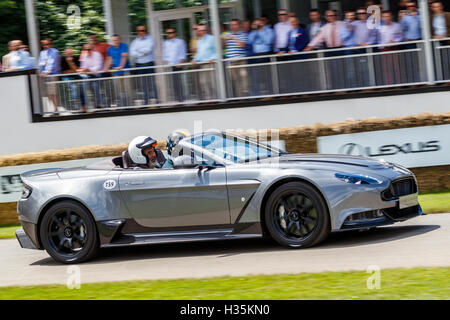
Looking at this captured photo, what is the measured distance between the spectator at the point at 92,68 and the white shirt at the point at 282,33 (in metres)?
4.23

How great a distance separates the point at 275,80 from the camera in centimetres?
1639

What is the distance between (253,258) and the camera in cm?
831

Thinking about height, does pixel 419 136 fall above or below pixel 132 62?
below

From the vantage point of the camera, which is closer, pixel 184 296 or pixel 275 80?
pixel 184 296

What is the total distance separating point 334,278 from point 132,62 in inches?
451

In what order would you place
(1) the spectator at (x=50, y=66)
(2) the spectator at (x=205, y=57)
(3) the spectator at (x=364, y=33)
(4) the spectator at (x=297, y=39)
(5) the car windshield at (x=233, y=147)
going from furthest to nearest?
(1) the spectator at (x=50, y=66)
(2) the spectator at (x=205, y=57)
(4) the spectator at (x=297, y=39)
(3) the spectator at (x=364, y=33)
(5) the car windshield at (x=233, y=147)

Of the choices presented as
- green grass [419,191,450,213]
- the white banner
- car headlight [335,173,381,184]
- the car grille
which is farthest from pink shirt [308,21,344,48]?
car headlight [335,173,381,184]

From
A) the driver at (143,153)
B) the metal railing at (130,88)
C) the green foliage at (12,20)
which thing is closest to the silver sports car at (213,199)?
the driver at (143,153)

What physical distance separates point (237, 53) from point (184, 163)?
7.92 meters

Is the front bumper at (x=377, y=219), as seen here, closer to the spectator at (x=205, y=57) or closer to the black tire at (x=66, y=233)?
the black tire at (x=66, y=233)

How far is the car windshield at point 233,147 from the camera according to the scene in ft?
29.6

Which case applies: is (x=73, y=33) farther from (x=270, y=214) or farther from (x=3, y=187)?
(x=270, y=214)
